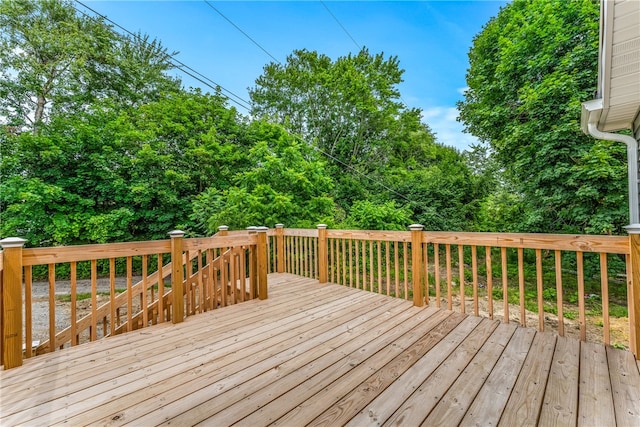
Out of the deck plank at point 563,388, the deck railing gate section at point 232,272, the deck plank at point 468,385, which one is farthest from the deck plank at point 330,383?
the deck railing gate section at point 232,272

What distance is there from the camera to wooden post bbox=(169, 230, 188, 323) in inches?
106

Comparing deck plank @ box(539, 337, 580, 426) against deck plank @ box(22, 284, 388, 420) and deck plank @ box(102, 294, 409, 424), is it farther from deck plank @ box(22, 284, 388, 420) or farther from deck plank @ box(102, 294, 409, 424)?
deck plank @ box(22, 284, 388, 420)

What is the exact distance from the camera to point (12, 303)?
1853 mm

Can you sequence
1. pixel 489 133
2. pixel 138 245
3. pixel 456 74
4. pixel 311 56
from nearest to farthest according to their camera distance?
pixel 138 245
pixel 489 133
pixel 456 74
pixel 311 56

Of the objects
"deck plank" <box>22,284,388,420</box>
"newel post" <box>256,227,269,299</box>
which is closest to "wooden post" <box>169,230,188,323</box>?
"deck plank" <box>22,284,388,420</box>

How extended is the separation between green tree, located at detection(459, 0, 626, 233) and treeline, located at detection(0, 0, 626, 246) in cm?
6

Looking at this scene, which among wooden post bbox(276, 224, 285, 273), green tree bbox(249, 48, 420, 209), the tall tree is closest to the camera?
wooden post bbox(276, 224, 285, 273)

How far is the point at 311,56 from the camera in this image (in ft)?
37.9

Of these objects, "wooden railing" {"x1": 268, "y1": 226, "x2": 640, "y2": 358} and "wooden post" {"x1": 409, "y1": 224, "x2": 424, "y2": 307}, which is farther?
"wooden post" {"x1": 409, "y1": 224, "x2": 424, "y2": 307}

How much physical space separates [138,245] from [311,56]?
38.0 ft

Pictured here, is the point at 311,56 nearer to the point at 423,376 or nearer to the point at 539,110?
the point at 539,110

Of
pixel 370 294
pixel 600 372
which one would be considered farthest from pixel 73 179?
pixel 600 372

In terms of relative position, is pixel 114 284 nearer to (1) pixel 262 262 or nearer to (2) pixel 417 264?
(1) pixel 262 262

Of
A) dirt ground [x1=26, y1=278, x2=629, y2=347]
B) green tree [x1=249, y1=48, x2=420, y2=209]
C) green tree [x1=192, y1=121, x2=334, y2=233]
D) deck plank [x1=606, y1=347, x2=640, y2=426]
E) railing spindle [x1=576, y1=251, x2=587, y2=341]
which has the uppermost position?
green tree [x1=249, y1=48, x2=420, y2=209]
